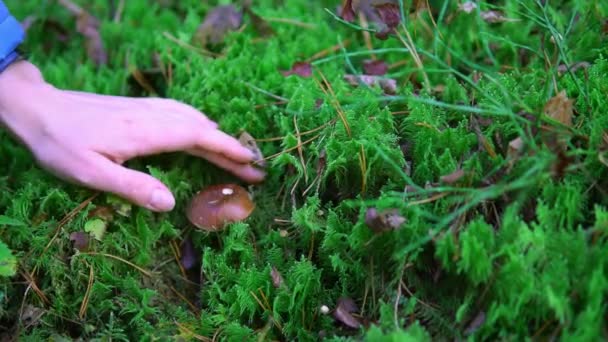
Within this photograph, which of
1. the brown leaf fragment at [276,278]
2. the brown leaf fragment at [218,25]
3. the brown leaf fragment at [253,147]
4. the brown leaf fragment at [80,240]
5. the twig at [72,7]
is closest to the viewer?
the brown leaf fragment at [276,278]

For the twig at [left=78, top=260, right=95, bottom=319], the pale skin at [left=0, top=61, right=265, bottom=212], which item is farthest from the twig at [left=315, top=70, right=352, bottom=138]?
the twig at [left=78, top=260, right=95, bottom=319]

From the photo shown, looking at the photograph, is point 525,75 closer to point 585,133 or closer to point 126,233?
point 585,133

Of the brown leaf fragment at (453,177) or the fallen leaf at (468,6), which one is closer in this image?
the brown leaf fragment at (453,177)

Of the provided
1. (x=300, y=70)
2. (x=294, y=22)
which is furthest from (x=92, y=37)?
(x=300, y=70)

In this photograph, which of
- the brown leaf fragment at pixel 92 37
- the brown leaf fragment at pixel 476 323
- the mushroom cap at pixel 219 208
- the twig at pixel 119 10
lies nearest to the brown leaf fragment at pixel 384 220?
the brown leaf fragment at pixel 476 323

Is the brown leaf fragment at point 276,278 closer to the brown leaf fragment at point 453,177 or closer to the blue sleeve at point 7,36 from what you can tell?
the brown leaf fragment at point 453,177

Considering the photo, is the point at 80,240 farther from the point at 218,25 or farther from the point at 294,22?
the point at 294,22

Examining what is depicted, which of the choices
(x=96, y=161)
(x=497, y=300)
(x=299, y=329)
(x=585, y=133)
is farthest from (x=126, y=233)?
(x=585, y=133)
